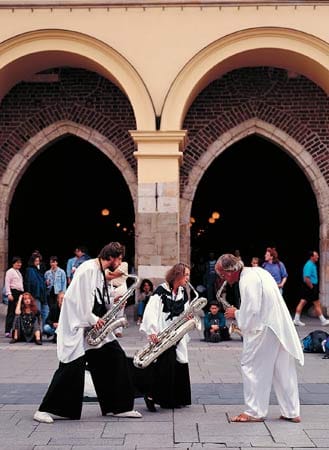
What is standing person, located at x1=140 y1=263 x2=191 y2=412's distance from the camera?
20.5 ft

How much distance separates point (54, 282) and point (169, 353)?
6357 millimetres

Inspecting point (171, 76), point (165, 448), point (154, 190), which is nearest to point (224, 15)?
point (171, 76)

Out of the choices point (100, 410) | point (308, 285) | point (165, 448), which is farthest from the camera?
point (308, 285)

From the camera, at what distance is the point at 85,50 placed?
13070 millimetres

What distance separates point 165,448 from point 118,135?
10.4m

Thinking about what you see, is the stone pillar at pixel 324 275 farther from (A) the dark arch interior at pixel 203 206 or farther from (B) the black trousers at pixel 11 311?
(B) the black trousers at pixel 11 311

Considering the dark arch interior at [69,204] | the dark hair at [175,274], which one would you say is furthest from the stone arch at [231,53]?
the dark hair at [175,274]

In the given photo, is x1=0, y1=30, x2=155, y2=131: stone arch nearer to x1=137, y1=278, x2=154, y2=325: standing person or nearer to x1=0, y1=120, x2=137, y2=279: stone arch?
x1=0, y1=120, x2=137, y2=279: stone arch

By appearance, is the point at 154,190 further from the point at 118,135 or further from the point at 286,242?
the point at 286,242

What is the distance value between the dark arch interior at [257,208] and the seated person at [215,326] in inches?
319

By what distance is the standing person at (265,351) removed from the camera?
18.7 ft

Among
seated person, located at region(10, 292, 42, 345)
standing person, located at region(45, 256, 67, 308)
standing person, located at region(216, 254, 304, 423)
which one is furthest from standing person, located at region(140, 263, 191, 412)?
standing person, located at region(45, 256, 67, 308)

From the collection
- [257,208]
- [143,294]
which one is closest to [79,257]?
[143,294]

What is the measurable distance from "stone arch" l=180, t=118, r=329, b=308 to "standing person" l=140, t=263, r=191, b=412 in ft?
25.7
